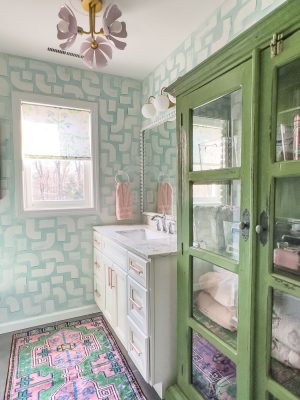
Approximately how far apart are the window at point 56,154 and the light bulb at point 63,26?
3.74 feet

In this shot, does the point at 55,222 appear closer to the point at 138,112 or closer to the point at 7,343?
the point at 7,343

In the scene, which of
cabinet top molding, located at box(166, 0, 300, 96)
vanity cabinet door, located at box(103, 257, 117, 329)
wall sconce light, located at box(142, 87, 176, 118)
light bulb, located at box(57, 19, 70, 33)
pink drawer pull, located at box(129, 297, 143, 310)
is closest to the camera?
cabinet top molding, located at box(166, 0, 300, 96)

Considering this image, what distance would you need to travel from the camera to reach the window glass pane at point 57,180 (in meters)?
2.41

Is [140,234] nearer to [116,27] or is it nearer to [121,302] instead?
[121,302]

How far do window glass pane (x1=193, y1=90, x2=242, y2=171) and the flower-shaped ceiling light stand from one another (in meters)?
0.63

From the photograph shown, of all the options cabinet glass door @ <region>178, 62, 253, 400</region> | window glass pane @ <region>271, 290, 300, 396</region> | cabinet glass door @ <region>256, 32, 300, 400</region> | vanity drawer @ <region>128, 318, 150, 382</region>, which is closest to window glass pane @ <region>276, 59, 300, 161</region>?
cabinet glass door @ <region>256, 32, 300, 400</region>

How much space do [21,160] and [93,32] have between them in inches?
51.2

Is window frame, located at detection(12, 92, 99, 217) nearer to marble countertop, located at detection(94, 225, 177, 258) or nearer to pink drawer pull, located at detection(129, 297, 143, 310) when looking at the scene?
marble countertop, located at detection(94, 225, 177, 258)

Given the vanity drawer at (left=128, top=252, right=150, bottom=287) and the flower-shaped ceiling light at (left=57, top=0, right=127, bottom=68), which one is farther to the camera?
the vanity drawer at (left=128, top=252, right=150, bottom=287)

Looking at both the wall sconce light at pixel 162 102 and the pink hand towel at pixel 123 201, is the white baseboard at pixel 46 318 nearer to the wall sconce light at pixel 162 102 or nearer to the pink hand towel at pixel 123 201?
the pink hand towel at pixel 123 201

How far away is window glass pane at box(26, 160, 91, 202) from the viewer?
2.41m

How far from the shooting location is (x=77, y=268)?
2.55 m

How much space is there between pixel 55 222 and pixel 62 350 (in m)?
1.09

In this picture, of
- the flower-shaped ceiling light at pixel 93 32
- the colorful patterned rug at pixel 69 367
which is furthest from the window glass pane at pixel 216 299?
the flower-shaped ceiling light at pixel 93 32
